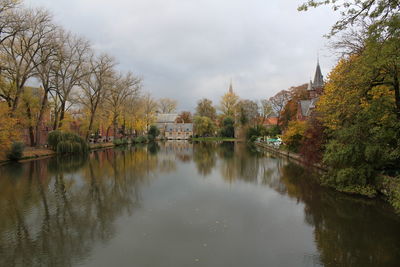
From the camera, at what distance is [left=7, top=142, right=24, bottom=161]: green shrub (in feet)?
68.6

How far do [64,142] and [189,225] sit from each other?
23.4 m

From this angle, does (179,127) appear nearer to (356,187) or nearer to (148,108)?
(148,108)

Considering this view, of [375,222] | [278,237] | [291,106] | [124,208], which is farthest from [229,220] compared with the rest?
[291,106]

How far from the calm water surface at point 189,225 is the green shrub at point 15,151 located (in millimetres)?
8517

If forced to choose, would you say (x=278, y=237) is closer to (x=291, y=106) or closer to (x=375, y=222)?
(x=375, y=222)

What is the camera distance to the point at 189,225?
7852 mm

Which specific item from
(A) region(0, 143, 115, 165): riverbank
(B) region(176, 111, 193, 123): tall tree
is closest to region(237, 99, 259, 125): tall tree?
(B) region(176, 111, 193, 123): tall tree

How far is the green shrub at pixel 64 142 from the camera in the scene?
26.9 metres

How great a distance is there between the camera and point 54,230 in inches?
291

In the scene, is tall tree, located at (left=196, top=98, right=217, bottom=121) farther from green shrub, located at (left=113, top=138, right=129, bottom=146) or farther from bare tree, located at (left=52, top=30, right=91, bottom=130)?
bare tree, located at (left=52, top=30, right=91, bottom=130)

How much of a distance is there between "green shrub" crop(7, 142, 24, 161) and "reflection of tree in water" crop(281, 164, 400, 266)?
2021 centimetres

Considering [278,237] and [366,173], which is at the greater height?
[366,173]

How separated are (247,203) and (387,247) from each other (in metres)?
4.63

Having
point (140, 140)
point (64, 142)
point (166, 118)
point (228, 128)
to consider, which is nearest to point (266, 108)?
point (228, 128)
